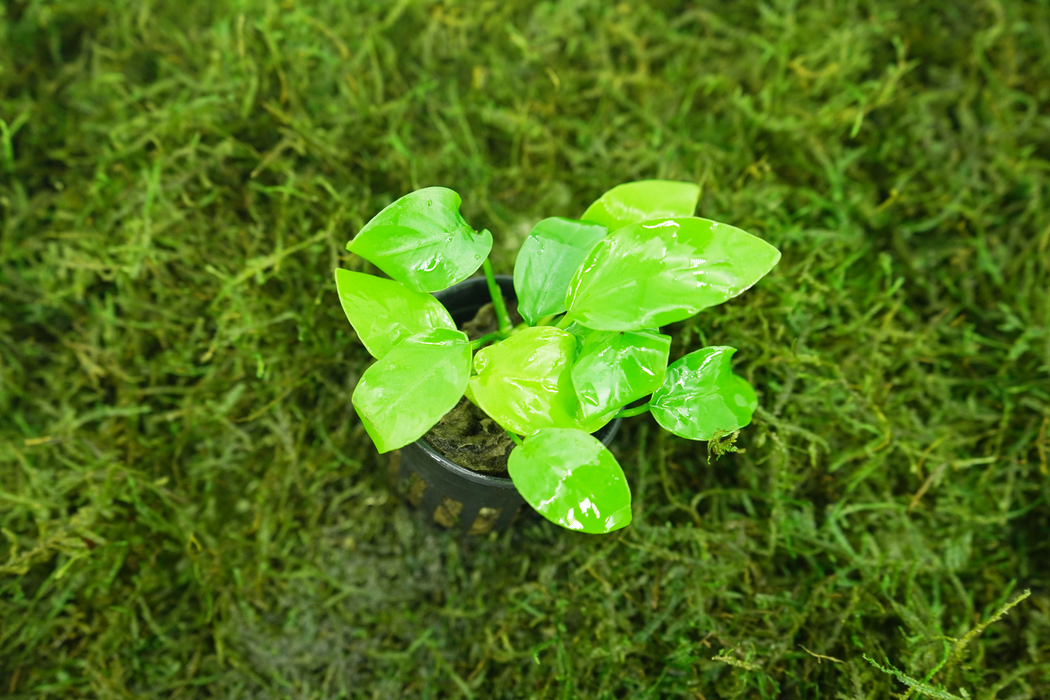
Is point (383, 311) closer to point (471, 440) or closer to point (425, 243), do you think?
point (425, 243)

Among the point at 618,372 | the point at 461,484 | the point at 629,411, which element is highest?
the point at 618,372

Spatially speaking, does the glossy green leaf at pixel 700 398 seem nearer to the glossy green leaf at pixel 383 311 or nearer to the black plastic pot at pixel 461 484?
the black plastic pot at pixel 461 484

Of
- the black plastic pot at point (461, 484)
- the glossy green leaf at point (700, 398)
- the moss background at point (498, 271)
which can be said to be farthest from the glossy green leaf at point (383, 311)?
the moss background at point (498, 271)

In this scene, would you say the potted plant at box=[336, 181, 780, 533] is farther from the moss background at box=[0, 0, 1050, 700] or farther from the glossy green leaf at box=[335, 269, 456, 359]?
the moss background at box=[0, 0, 1050, 700]

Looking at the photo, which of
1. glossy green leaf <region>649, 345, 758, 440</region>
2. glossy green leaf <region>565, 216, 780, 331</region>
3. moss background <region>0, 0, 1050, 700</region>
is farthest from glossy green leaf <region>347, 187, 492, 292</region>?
moss background <region>0, 0, 1050, 700</region>

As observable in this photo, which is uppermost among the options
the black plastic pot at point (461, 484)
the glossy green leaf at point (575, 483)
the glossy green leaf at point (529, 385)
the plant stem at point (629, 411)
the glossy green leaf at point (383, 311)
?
the glossy green leaf at point (383, 311)

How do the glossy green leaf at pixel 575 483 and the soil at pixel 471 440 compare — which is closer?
the glossy green leaf at pixel 575 483

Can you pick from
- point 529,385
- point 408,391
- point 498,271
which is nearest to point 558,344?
point 529,385
